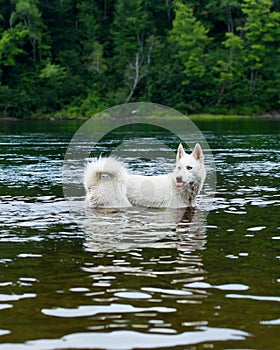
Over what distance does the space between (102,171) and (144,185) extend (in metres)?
1.06

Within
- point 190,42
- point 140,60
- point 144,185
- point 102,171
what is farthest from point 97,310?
point 140,60

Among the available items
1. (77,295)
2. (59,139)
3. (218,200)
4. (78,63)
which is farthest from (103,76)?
(77,295)

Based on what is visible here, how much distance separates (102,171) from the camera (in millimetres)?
14398

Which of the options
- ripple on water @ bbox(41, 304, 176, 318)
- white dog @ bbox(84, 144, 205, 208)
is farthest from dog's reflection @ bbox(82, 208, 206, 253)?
ripple on water @ bbox(41, 304, 176, 318)

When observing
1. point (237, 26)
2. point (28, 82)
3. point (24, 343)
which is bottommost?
point (24, 343)

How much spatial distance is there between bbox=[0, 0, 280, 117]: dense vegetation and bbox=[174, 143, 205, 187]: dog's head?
6066 centimetres

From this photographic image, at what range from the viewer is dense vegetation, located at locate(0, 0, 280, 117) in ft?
253

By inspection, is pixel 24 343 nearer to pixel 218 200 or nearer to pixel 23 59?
pixel 218 200

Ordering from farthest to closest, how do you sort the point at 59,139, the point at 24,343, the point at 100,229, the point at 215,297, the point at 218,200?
the point at 59,139, the point at 218,200, the point at 100,229, the point at 215,297, the point at 24,343

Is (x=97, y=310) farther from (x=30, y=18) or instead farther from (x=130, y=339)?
(x=30, y=18)

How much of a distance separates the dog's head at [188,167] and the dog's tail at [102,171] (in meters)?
1.19

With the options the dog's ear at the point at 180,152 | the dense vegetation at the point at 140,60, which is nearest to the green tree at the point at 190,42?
the dense vegetation at the point at 140,60

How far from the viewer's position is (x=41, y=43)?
8119 centimetres

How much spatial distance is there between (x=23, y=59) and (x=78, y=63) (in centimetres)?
655
